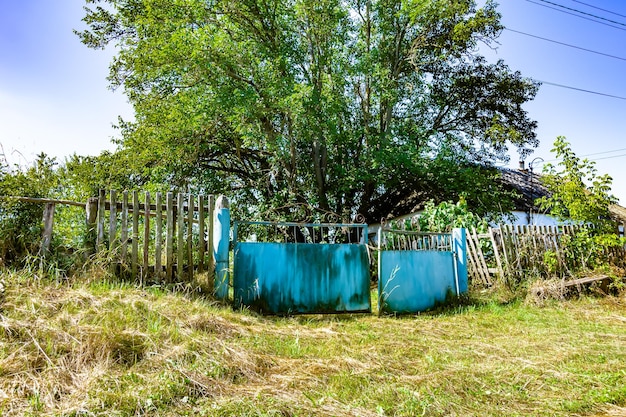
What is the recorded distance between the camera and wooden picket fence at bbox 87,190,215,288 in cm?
563

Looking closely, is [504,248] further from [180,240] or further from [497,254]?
[180,240]

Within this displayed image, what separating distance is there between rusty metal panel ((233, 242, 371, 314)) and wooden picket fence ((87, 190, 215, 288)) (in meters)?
0.56

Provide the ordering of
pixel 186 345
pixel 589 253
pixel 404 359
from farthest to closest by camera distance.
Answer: pixel 589 253 → pixel 404 359 → pixel 186 345

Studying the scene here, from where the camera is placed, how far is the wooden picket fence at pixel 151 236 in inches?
222

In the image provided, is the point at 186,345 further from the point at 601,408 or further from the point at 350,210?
the point at 350,210

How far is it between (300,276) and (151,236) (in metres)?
2.33

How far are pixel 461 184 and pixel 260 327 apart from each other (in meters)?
10.0

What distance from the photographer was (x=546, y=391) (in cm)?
332

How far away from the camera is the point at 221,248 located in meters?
6.36

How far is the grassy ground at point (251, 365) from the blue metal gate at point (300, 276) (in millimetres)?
1011

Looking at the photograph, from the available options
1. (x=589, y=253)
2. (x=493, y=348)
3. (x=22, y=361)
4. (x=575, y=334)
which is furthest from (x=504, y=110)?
(x=22, y=361)

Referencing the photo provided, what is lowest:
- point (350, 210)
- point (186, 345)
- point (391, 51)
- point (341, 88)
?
point (186, 345)

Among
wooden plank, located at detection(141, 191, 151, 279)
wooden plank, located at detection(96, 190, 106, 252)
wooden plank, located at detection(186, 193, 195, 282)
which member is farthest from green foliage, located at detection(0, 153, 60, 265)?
wooden plank, located at detection(186, 193, 195, 282)

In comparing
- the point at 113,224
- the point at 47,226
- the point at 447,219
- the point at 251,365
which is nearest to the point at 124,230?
the point at 113,224
